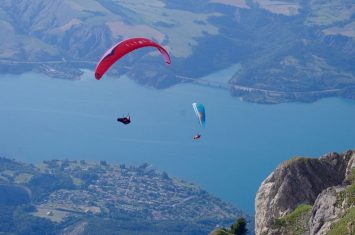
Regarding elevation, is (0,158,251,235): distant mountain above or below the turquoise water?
below

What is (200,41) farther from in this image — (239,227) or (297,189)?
(297,189)

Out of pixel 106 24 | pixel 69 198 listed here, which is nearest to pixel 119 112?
pixel 69 198

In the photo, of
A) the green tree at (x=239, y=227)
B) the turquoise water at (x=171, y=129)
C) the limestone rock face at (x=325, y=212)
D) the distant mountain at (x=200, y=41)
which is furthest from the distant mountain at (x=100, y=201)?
the distant mountain at (x=200, y=41)

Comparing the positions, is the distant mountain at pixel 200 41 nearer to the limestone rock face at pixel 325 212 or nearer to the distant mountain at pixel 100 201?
the distant mountain at pixel 100 201

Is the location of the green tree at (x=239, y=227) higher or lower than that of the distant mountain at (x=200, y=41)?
lower

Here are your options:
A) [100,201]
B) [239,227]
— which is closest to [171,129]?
[100,201]

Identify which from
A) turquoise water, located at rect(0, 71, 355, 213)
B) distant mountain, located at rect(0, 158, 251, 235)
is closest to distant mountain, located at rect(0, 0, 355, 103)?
turquoise water, located at rect(0, 71, 355, 213)

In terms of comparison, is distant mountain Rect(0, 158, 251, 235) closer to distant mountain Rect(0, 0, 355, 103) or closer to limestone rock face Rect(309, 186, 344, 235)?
limestone rock face Rect(309, 186, 344, 235)
